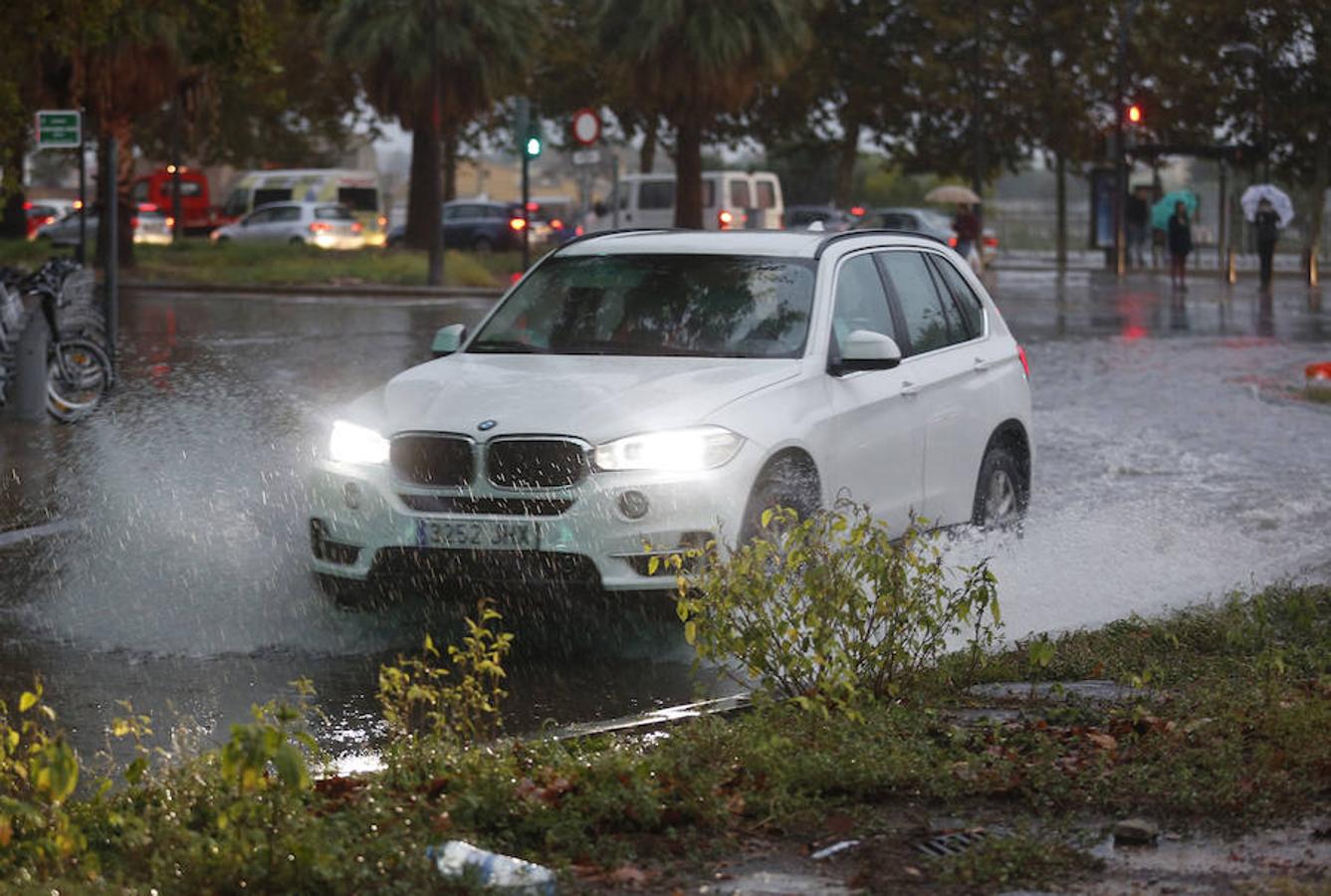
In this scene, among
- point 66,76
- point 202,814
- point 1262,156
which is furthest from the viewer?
point 1262,156

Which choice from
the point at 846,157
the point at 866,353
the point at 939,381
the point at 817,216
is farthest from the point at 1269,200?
the point at 866,353

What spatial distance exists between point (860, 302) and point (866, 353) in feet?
2.43

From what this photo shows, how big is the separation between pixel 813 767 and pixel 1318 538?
624 cm

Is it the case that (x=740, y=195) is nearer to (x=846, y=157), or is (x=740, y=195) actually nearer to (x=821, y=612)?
(x=846, y=157)

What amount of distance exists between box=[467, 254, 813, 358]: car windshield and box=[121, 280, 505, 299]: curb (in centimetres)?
2608

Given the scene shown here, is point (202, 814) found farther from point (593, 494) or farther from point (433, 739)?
point (593, 494)

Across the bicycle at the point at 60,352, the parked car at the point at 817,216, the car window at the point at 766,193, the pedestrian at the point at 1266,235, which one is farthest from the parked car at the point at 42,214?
the bicycle at the point at 60,352

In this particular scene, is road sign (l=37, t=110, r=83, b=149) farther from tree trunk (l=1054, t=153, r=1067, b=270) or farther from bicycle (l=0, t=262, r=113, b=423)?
tree trunk (l=1054, t=153, r=1067, b=270)

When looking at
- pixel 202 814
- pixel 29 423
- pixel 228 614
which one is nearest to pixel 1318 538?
pixel 228 614

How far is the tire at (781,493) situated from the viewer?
27.5 ft

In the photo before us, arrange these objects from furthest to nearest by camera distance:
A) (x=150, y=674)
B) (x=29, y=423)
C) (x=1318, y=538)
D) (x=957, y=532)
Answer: (x=29, y=423), (x=1318, y=538), (x=957, y=532), (x=150, y=674)

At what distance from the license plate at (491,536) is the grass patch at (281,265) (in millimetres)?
29926

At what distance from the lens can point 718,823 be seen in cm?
535

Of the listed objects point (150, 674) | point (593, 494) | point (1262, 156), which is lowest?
point (150, 674)
